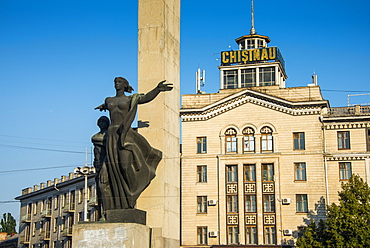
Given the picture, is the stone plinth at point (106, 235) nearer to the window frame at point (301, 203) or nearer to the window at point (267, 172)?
the window frame at point (301, 203)

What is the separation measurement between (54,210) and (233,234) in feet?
81.7

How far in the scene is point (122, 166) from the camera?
11562 mm

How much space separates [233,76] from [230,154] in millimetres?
7875

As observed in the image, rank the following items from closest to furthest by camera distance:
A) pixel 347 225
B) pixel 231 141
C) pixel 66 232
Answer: pixel 347 225, pixel 231 141, pixel 66 232

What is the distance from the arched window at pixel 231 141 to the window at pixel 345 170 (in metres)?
8.06

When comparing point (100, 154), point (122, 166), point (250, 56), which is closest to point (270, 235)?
point (250, 56)

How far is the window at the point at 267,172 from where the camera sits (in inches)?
1879

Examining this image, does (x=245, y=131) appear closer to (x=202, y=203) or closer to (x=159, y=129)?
(x=202, y=203)

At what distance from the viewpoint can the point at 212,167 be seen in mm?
49062

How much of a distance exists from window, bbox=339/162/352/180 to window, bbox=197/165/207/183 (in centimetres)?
1025

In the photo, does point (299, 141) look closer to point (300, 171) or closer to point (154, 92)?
point (300, 171)

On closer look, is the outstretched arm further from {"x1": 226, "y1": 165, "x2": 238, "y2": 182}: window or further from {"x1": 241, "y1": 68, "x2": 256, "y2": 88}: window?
{"x1": 241, "y1": 68, "x2": 256, "y2": 88}: window

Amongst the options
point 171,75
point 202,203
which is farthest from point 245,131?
point 171,75

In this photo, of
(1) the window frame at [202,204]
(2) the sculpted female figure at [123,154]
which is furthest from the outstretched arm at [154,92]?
(1) the window frame at [202,204]
